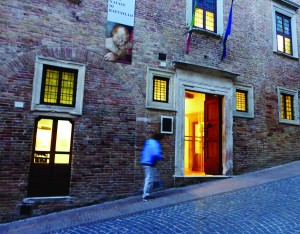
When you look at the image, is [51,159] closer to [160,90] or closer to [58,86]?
[58,86]

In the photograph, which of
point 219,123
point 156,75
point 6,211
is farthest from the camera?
point 219,123

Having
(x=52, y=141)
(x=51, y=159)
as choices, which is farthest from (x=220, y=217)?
(x=52, y=141)

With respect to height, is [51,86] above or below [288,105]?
below

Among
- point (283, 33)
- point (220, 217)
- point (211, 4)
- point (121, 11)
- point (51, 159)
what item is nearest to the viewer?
point (220, 217)

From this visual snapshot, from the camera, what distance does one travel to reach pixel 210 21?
1005 cm

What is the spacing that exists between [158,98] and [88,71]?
2.36m

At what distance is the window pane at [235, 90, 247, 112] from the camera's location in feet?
33.3

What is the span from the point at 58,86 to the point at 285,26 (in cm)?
1059

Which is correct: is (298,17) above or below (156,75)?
above

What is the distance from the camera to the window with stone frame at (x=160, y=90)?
822cm

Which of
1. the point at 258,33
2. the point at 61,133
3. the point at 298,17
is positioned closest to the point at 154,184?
the point at 61,133

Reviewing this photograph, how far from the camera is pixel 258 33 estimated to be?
11.0 metres

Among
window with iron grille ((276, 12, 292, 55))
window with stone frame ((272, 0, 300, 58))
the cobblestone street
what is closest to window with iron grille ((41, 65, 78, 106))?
the cobblestone street

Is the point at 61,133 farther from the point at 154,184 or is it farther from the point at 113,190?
the point at 154,184
